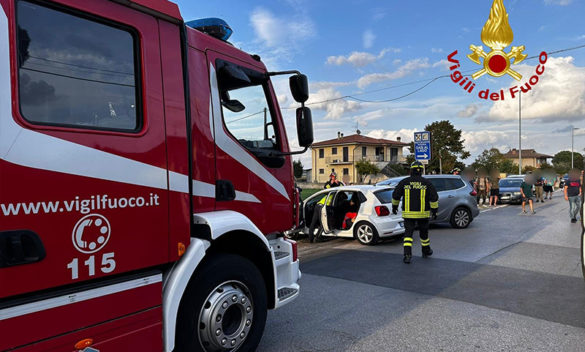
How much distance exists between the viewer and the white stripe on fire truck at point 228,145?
3199mm

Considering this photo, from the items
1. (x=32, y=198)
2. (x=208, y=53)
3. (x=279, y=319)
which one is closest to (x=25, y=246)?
(x=32, y=198)

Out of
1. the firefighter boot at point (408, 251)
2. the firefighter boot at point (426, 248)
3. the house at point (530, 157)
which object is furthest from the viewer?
the house at point (530, 157)

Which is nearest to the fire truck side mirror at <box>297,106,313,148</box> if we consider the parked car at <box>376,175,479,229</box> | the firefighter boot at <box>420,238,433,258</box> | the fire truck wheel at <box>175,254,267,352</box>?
the fire truck wheel at <box>175,254,267,352</box>

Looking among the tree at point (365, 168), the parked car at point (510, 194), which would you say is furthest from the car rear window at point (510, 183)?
the tree at point (365, 168)

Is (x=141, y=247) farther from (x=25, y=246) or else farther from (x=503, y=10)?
(x=503, y=10)

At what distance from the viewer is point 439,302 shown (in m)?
4.96

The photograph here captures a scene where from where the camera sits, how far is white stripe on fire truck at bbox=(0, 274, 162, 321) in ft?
6.39

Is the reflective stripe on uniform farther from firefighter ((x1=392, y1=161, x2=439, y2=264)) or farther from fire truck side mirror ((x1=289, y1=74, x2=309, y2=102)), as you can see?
fire truck side mirror ((x1=289, y1=74, x2=309, y2=102))

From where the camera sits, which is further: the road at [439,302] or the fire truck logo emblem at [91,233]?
the road at [439,302]

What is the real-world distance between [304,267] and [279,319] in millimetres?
2602

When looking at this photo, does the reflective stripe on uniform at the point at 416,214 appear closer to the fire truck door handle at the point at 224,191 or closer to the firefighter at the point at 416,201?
the firefighter at the point at 416,201

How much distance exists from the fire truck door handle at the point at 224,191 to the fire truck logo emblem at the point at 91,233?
3.16 ft

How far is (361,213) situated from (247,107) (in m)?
6.30

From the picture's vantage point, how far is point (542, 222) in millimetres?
12773
